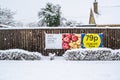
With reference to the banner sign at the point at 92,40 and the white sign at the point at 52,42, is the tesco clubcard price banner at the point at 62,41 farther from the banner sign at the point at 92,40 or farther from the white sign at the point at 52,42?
the banner sign at the point at 92,40

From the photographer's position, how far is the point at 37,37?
20422 mm

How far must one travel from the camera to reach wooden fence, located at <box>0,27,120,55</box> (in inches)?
792

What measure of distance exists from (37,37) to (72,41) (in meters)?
2.69

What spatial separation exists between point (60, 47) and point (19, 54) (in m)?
3.94

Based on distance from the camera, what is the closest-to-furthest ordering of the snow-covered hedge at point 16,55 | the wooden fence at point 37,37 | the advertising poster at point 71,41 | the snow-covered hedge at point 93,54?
the snow-covered hedge at point 93,54 < the snow-covered hedge at point 16,55 < the advertising poster at point 71,41 < the wooden fence at point 37,37

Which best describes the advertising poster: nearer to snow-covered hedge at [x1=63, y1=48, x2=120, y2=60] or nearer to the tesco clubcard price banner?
the tesco clubcard price banner

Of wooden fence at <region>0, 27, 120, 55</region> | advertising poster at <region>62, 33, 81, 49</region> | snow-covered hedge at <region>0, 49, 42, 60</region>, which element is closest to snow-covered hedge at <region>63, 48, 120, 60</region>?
snow-covered hedge at <region>0, 49, 42, 60</region>

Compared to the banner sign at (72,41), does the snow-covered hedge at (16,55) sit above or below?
below

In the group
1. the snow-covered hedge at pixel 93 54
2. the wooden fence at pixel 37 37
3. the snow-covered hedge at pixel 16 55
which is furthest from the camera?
the wooden fence at pixel 37 37

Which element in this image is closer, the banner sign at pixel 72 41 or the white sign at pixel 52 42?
the banner sign at pixel 72 41

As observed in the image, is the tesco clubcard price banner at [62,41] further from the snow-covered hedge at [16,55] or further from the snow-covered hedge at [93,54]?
the snow-covered hedge at [16,55]

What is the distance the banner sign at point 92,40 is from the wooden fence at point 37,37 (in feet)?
1.20

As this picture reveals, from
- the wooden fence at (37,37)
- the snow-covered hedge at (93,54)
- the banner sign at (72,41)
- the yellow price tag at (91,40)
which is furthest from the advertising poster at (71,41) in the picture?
the snow-covered hedge at (93,54)

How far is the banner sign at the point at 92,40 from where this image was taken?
19.8m
